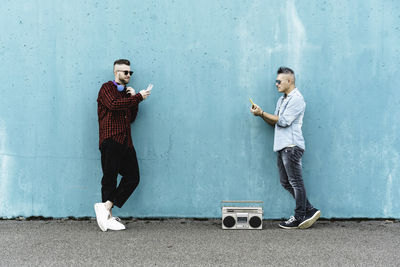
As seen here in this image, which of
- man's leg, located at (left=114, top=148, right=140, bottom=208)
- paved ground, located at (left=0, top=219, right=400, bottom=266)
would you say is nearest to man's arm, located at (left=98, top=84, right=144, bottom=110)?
man's leg, located at (left=114, top=148, right=140, bottom=208)

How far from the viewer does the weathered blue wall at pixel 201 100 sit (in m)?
4.73

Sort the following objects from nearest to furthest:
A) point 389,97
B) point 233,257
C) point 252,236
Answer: point 233,257
point 252,236
point 389,97

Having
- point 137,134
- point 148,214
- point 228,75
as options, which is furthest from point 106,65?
point 148,214

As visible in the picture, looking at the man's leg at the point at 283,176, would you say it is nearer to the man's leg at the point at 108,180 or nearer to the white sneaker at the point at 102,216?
the man's leg at the point at 108,180

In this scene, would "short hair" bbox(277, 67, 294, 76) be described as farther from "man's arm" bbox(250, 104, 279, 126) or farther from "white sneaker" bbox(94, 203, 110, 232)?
"white sneaker" bbox(94, 203, 110, 232)

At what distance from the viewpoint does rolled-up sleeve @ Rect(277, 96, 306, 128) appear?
14.1 ft

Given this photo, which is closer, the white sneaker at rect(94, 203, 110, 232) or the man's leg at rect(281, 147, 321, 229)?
the white sneaker at rect(94, 203, 110, 232)

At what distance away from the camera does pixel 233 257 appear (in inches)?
134

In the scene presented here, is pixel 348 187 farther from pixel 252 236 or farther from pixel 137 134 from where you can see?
pixel 137 134

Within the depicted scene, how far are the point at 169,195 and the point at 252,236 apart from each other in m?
1.22

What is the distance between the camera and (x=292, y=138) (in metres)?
4.38

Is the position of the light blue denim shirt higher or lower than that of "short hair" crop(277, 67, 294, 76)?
lower

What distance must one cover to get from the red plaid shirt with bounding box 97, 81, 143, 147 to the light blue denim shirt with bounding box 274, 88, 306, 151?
1582mm

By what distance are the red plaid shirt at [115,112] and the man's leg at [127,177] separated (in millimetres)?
138
